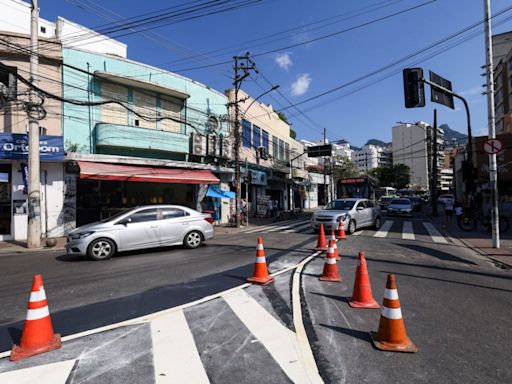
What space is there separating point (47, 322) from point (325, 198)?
48.9 m

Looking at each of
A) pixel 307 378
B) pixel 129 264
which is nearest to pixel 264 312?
pixel 307 378

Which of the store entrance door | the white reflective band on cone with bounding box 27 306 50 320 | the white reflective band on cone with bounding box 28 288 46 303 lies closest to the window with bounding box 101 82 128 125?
the store entrance door

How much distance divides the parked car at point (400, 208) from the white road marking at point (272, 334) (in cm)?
2324

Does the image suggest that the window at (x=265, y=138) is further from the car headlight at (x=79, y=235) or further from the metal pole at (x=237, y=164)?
the car headlight at (x=79, y=235)

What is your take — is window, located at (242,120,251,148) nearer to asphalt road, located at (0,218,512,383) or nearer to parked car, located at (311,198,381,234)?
parked car, located at (311,198,381,234)

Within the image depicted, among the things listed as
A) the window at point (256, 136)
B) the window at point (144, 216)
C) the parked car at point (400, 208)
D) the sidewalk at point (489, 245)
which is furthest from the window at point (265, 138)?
the window at point (144, 216)

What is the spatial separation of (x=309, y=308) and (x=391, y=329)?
147cm

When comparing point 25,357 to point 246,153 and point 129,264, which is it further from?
point 246,153

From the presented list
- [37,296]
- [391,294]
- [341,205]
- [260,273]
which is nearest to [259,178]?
[341,205]

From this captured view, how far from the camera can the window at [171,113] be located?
19.2 m

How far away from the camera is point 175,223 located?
35.7 ft

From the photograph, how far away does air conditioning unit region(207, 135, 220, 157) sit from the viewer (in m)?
21.0

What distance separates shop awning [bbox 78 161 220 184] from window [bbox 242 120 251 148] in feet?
25.9

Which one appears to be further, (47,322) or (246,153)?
(246,153)
